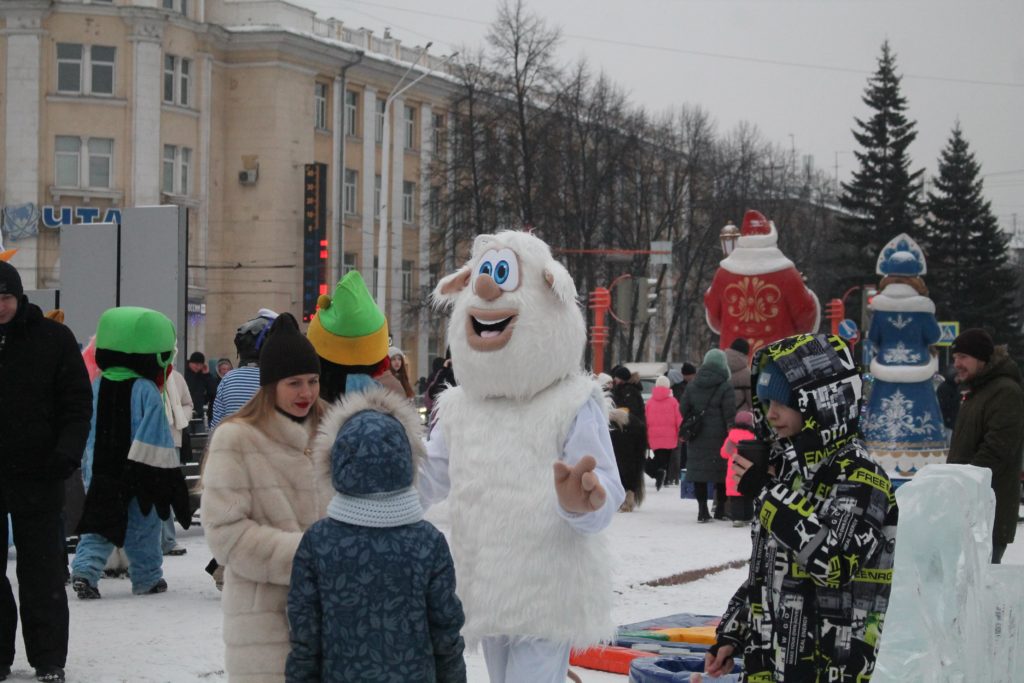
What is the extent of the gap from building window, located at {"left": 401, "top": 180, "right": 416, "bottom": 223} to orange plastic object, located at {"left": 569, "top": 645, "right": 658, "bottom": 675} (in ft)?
157

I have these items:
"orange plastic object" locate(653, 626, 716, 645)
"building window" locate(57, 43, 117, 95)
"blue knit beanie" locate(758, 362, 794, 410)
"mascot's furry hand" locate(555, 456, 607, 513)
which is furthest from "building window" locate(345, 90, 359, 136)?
"blue knit beanie" locate(758, 362, 794, 410)

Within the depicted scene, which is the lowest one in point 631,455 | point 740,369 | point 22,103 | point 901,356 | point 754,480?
point 631,455

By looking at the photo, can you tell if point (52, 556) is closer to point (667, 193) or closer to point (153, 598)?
point (153, 598)

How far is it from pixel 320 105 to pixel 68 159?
30.1 feet

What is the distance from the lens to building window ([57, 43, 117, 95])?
45.2m

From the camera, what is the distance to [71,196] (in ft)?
147

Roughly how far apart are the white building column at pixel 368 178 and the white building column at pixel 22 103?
11.7m

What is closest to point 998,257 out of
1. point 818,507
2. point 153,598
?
point 153,598

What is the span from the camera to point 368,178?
52.5 metres

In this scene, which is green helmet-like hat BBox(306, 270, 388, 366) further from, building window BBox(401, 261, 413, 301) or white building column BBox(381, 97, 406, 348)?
building window BBox(401, 261, 413, 301)

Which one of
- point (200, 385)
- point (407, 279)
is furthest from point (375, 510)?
point (407, 279)

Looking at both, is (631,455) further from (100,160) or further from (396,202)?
(396,202)

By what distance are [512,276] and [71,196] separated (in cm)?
4194

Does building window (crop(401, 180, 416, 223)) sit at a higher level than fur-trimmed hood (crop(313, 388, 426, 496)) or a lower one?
higher
